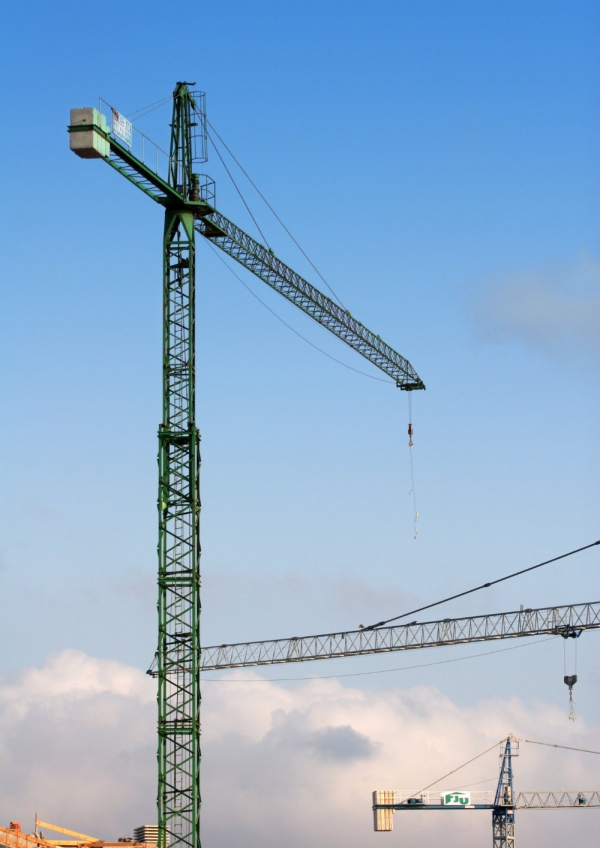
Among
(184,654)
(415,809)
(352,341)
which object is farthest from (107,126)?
A: (415,809)

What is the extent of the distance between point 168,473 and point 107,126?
2299 centimetres

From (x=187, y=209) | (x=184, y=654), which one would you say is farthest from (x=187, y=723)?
(x=187, y=209)

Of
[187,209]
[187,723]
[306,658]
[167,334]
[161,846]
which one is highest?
[187,209]

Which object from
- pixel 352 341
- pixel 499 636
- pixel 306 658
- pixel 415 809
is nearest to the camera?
pixel 352 341

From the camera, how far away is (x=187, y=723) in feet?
329

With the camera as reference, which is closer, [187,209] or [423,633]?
[187,209]

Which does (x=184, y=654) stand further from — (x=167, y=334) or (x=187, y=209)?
(x=187, y=209)

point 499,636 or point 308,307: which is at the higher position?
point 308,307

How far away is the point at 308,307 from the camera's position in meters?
131

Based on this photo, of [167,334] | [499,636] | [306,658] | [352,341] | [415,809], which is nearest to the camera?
[167,334]

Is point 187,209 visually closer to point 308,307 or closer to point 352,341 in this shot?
point 308,307

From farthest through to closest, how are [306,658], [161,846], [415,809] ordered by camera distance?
[415,809], [306,658], [161,846]

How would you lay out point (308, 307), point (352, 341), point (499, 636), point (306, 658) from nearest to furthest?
point (308, 307) < point (352, 341) < point (499, 636) < point (306, 658)

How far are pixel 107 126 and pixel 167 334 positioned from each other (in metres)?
15.0
